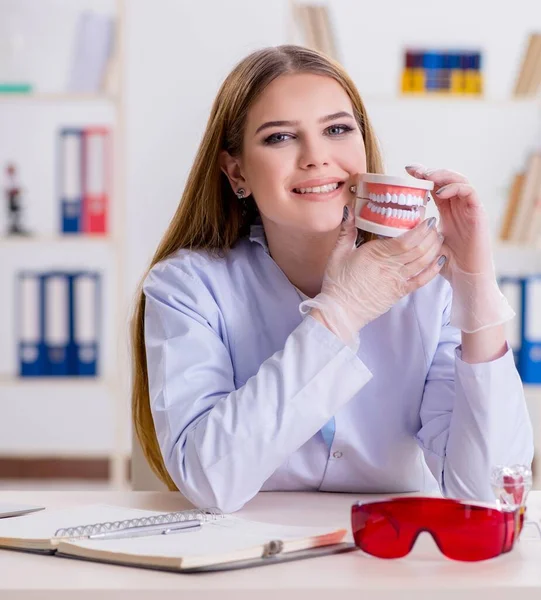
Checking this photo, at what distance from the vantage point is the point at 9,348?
13.1 ft

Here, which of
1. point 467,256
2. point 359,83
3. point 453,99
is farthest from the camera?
point 359,83

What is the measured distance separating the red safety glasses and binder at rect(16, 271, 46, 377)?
2.69 meters

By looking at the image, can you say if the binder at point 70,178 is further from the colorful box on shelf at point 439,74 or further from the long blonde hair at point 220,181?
the long blonde hair at point 220,181

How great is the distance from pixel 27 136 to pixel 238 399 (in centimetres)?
293

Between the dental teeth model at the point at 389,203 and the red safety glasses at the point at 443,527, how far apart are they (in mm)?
550

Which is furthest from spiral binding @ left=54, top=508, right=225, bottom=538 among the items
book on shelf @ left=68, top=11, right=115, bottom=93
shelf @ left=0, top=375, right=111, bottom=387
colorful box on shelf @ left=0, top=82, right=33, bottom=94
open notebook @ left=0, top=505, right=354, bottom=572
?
colorful box on shelf @ left=0, top=82, right=33, bottom=94

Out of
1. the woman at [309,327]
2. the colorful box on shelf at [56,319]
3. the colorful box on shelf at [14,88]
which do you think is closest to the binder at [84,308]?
the colorful box on shelf at [56,319]

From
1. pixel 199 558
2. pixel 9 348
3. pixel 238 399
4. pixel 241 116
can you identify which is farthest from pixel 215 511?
pixel 9 348

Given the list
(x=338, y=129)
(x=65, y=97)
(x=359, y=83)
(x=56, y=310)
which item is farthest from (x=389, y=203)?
(x=359, y=83)

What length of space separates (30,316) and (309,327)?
2332mm

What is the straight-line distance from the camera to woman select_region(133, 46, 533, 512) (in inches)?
52.3

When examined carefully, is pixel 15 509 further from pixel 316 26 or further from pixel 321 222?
pixel 316 26

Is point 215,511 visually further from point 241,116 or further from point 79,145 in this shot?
point 79,145

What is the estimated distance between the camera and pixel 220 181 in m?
1.76
